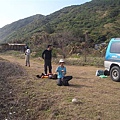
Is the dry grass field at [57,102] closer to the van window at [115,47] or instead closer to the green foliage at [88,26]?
the van window at [115,47]

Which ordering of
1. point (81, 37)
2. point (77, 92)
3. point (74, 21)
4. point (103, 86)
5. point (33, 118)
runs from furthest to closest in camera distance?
point (74, 21), point (81, 37), point (103, 86), point (77, 92), point (33, 118)

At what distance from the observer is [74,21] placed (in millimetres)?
74250

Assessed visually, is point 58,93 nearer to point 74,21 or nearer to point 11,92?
point 11,92

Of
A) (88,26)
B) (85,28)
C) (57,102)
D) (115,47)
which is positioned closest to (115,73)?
(115,47)

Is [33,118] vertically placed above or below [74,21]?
below

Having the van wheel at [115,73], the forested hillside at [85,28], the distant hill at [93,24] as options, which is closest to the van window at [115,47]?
the van wheel at [115,73]

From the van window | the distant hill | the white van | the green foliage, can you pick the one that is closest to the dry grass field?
the white van

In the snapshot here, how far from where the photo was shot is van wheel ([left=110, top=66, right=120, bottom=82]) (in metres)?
12.8

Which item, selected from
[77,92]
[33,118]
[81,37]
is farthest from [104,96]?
[81,37]

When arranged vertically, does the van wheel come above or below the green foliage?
below

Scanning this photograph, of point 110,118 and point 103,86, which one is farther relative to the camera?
point 103,86

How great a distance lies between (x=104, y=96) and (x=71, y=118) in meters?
2.55

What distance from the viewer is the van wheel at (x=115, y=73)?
42.1ft

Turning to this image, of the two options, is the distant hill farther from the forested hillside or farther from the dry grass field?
the dry grass field
